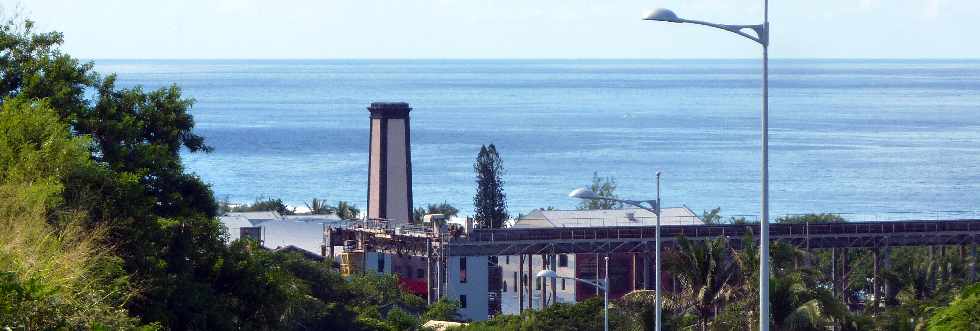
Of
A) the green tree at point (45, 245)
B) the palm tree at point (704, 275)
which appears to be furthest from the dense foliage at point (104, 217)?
the palm tree at point (704, 275)

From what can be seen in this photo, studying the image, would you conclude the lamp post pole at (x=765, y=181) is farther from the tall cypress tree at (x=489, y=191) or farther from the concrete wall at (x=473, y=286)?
the tall cypress tree at (x=489, y=191)

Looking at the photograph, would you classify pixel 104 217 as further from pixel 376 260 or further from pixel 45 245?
pixel 376 260

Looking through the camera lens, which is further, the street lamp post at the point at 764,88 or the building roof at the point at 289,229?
the building roof at the point at 289,229

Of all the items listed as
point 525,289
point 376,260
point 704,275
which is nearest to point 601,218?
point 525,289

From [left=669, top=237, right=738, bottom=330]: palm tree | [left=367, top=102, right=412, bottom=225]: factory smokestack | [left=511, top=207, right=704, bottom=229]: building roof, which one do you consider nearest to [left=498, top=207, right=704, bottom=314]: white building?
[left=511, top=207, right=704, bottom=229]: building roof

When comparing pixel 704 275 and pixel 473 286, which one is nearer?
pixel 704 275

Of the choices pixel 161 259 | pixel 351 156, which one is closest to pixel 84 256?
pixel 161 259
